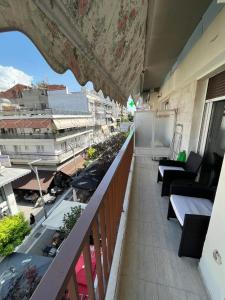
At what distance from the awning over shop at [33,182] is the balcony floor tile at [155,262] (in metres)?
10.1

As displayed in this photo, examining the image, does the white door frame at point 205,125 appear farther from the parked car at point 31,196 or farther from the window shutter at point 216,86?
the parked car at point 31,196

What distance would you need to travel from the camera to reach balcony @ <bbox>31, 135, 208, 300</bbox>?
18.6 inches

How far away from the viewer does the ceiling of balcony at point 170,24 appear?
185cm

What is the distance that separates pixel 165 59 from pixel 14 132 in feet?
41.2

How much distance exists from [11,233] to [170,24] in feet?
23.0

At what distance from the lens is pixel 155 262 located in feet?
5.27

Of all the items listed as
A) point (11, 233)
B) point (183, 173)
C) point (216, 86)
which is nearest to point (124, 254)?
point (183, 173)

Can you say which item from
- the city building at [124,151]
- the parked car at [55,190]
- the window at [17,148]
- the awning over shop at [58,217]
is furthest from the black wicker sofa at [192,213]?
the window at [17,148]

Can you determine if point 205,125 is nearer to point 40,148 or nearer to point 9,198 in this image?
point 9,198

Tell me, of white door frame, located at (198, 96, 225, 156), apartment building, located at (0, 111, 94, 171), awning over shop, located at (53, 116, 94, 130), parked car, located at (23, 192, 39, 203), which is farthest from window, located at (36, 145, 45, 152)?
white door frame, located at (198, 96, 225, 156)

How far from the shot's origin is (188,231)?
4.95 ft

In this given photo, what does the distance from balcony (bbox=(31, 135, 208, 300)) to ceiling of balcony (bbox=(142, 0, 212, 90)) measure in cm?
190

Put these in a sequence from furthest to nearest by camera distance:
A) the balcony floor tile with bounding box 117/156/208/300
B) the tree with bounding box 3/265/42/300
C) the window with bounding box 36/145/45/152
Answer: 1. the window with bounding box 36/145/45/152
2. the tree with bounding box 3/265/42/300
3. the balcony floor tile with bounding box 117/156/208/300

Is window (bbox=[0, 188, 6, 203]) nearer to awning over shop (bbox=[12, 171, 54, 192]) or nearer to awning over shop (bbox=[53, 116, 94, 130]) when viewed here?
awning over shop (bbox=[12, 171, 54, 192])
